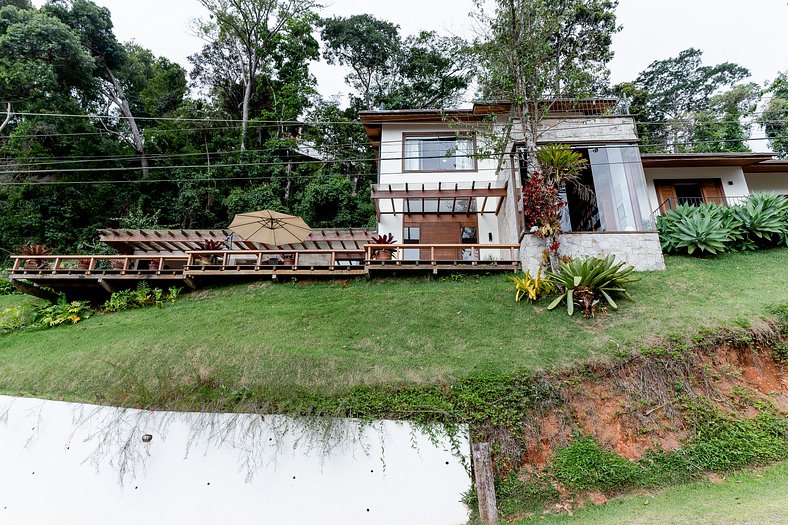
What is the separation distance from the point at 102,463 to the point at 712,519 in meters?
8.80

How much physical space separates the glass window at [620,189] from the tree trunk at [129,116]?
21342 millimetres

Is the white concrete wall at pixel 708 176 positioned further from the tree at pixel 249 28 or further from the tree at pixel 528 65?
the tree at pixel 249 28

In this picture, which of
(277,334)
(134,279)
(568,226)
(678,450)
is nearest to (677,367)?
(678,450)

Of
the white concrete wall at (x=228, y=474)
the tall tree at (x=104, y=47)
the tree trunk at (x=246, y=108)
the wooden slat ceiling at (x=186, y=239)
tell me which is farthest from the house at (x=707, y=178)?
the tall tree at (x=104, y=47)

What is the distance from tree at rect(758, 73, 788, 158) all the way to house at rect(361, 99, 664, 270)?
14.3 meters

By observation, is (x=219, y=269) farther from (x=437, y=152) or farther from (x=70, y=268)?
(x=437, y=152)

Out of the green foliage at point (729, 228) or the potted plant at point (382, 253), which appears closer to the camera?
the green foliage at point (729, 228)

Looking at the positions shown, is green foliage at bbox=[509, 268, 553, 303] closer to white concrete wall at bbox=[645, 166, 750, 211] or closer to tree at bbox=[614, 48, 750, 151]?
white concrete wall at bbox=[645, 166, 750, 211]

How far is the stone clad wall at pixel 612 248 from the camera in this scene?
948 cm

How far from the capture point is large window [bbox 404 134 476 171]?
13562 millimetres

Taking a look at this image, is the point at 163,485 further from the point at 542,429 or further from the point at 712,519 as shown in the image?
the point at 712,519

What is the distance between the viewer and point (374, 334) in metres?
8.09

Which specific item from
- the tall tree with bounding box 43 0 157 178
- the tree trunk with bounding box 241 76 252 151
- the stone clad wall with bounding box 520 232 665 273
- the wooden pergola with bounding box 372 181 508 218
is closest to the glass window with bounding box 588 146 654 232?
the stone clad wall with bounding box 520 232 665 273

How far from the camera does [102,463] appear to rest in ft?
20.8
